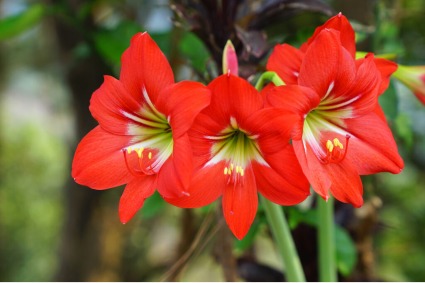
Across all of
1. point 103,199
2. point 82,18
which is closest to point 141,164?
point 82,18

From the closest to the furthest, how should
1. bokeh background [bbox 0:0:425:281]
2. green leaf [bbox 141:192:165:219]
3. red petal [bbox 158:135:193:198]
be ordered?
red petal [bbox 158:135:193:198] < bokeh background [bbox 0:0:425:281] < green leaf [bbox 141:192:165:219]

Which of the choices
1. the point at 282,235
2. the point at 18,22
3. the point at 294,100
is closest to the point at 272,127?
the point at 294,100

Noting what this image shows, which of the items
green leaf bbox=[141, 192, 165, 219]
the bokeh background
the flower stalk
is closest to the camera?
the flower stalk

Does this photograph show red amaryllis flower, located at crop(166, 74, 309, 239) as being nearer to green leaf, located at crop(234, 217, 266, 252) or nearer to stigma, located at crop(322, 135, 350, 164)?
stigma, located at crop(322, 135, 350, 164)

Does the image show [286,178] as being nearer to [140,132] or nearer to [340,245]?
[140,132]

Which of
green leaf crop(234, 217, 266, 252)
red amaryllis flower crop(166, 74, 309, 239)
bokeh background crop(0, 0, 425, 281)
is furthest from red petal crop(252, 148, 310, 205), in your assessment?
green leaf crop(234, 217, 266, 252)

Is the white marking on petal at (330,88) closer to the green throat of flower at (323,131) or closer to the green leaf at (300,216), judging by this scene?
the green throat of flower at (323,131)
